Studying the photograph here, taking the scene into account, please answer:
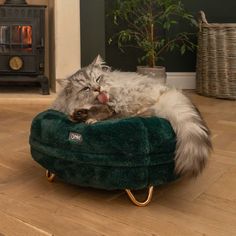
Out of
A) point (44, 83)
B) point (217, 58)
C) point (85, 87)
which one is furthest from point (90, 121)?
point (217, 58)

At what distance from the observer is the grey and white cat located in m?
1.08

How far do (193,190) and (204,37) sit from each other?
193 centimetres

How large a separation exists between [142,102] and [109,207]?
1.24 feet

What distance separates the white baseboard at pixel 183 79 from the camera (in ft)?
11.0

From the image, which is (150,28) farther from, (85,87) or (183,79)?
(85,87)

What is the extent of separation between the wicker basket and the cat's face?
5.59ft

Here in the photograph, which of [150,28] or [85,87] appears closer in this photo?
[85,87]

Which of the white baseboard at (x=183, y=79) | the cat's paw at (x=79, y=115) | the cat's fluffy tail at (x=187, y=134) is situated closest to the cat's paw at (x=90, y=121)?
the cat's paw at (x=79, y=115)

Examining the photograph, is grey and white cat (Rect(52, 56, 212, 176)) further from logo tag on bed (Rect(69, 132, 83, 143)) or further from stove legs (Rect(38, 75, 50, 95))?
stove legs (Rect(38, 75, 50, 95))

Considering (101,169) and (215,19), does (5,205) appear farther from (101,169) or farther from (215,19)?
(215,19)

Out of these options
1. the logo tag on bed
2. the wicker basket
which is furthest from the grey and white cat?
the wicker basket

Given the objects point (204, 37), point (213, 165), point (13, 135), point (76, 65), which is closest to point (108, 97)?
point (213, 165)

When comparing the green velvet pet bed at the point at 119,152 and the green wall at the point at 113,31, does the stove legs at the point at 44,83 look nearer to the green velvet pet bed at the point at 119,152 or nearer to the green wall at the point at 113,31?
the green wall at the point at 113,31

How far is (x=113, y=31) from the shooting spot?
3.28 meters
